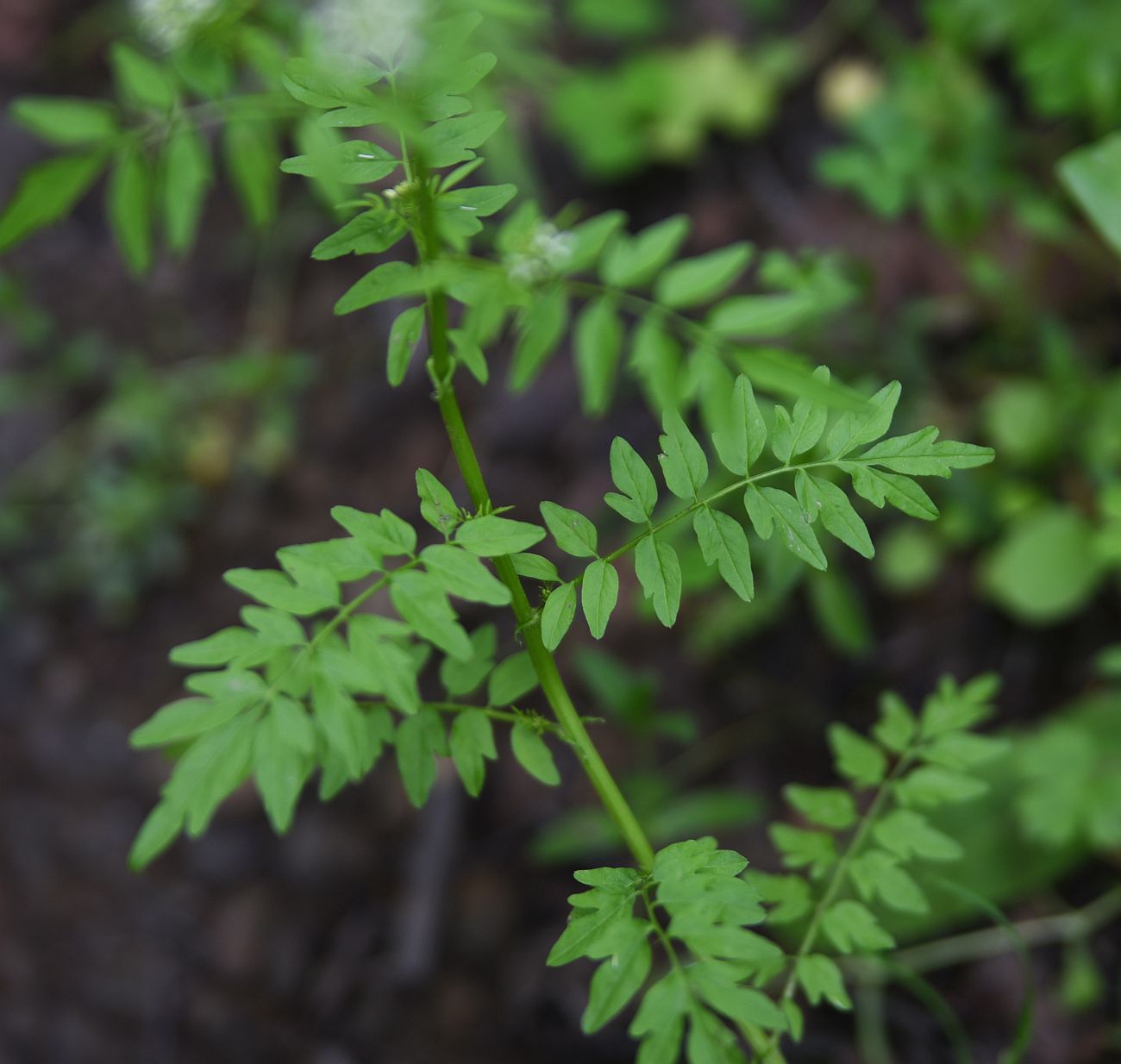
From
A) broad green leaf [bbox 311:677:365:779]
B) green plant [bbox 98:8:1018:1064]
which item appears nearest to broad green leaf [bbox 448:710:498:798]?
green plant [bbox 98:8:1018:1064]

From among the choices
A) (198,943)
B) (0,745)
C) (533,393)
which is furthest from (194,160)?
(0,745)

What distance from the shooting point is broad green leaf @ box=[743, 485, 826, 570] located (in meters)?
0.90

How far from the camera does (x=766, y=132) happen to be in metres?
2.96

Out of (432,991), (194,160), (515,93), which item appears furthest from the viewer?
(515,93)

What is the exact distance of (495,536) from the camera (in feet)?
2.83

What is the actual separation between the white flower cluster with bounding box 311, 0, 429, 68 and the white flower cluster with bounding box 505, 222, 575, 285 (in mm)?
242

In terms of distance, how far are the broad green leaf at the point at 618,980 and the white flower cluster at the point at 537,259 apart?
0.70 meters

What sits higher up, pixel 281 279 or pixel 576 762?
pixel 281 279

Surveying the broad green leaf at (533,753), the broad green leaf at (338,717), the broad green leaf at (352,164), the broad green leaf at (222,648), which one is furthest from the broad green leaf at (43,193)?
the broad green leaf at (533,753)

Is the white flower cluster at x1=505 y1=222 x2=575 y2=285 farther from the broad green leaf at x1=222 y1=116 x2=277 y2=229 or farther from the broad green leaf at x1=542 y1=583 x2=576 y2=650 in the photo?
the broad green leaf at x1=222 y1=116 x2=277 y2=229

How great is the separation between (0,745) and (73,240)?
181 centimetres

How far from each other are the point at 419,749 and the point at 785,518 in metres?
0.44

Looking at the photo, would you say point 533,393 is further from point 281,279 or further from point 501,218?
point 281,279

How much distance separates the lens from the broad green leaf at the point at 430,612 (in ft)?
2.72
